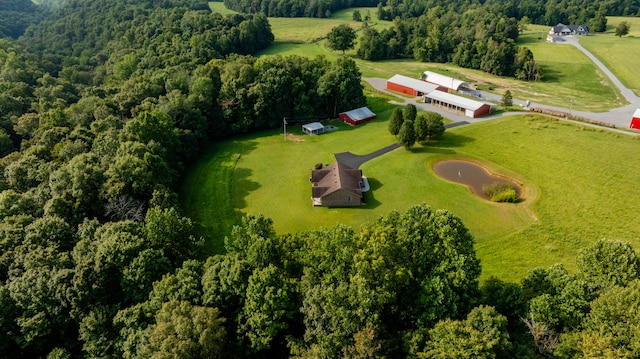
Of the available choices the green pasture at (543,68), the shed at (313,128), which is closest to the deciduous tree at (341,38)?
the green pasture at (543,68)

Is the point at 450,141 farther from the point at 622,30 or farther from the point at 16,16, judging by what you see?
the point at 16,16

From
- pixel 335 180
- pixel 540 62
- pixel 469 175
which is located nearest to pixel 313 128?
pixel 335 180

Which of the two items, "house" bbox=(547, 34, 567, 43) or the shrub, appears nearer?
the shrub

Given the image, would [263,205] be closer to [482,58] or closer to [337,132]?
[337,132]

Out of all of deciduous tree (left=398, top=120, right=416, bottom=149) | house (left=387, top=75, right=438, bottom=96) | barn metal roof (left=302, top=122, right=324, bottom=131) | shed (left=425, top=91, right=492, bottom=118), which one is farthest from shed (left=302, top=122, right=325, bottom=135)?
house (left=387, top=75, right=438, bottom=96)

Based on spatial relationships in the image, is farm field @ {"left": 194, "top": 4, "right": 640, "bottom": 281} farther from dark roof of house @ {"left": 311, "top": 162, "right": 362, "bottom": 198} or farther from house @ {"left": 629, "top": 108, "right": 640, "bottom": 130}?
house @ {"left": 629, "top": 108, "right": 640, "bottom": 130}

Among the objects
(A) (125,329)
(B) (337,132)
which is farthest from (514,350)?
(B) (337,132)
